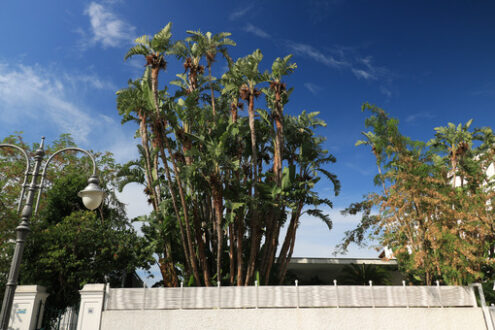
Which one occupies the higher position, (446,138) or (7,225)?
(446,138)

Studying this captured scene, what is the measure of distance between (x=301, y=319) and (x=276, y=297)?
1.32m

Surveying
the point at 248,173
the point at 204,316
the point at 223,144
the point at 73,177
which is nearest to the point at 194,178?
the point at 223,144

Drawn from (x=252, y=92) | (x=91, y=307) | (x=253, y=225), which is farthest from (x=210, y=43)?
(x=91, y=307)

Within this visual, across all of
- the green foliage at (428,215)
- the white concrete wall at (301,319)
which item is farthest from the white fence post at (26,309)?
the green foliage at (428,215)

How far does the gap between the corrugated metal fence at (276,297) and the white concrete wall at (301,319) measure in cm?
23

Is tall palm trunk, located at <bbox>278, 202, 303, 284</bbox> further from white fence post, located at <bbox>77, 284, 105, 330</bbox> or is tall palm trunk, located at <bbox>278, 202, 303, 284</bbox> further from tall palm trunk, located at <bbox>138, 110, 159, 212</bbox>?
white fence post, located at <bbox>77, 284, 105, 330</bbox>

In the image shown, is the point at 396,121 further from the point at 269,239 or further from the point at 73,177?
the point at 73,177

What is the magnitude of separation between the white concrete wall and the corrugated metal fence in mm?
231

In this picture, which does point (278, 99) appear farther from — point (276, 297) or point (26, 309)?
point (26, 309)

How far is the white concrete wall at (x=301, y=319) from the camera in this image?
13836 millimetres

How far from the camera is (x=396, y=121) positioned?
20.4m

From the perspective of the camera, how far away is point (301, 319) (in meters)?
14.4

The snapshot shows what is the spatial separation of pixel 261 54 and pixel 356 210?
38.9ft

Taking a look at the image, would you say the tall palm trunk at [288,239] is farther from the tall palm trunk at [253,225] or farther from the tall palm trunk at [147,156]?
the tall palm trunk at [147,156]
